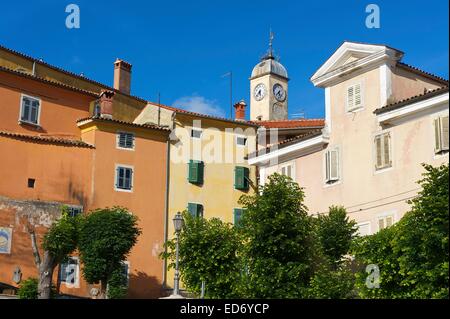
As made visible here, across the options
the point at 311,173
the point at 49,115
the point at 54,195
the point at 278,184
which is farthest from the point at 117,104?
the point at 278,184

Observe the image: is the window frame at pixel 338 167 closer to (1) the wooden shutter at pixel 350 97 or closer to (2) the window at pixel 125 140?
(1) the wooden shutter at pixel 350 97

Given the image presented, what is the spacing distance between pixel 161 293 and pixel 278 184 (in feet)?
62.4

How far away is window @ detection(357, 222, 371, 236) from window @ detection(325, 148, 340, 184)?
2363mm

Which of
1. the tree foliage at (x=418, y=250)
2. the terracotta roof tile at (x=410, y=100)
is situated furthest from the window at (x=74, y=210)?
the tree foliage at (x=418, y=250)

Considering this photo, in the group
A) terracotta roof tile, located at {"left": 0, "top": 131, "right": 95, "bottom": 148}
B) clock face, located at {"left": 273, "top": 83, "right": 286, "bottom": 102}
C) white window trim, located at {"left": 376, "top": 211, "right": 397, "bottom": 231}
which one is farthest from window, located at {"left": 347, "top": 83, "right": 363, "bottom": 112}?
clock face, located at {"left": 273, "top": 83, "right": 286, "bottom": 102}

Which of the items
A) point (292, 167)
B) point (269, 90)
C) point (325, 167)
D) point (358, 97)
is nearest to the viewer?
point (358, 97)

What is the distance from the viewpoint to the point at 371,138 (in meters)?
29.9

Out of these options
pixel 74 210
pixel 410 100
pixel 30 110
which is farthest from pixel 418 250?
pixel 30 110

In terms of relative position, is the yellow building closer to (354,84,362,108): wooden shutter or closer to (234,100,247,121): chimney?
(234,100,247,121): chimney

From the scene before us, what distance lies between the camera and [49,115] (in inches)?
1796

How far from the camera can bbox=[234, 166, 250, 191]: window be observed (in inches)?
1922

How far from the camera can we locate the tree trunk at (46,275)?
36.3m

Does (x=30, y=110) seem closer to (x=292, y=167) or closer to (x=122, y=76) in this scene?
(x=122, y=76)

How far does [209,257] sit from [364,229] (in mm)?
7061
